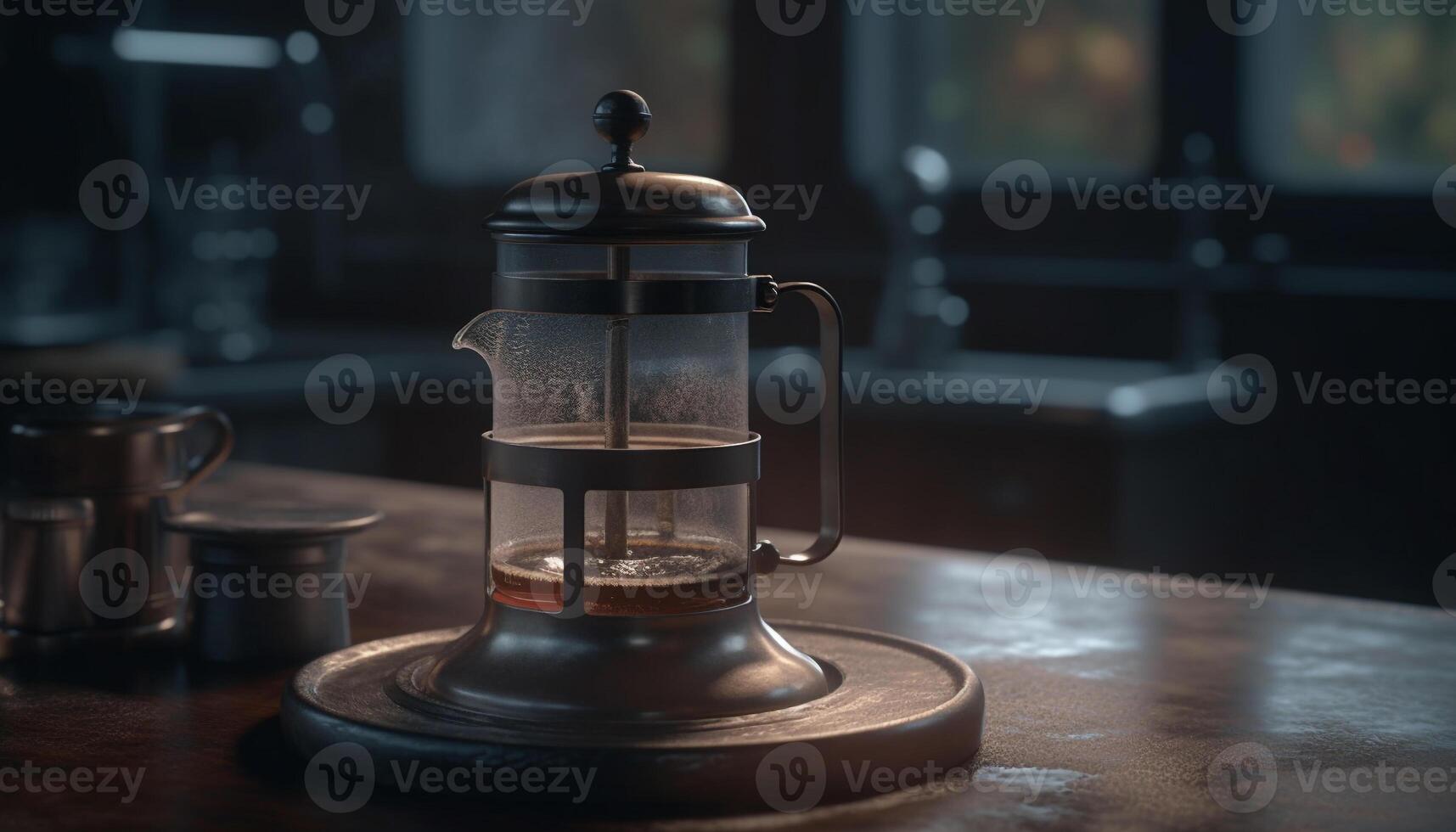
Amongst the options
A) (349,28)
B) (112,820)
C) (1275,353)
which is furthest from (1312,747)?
(349,28)

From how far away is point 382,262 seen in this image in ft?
17.1

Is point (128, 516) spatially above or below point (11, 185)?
below

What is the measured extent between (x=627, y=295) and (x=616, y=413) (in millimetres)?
71

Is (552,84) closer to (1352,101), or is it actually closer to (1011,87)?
(1011,87)

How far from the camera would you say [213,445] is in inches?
49.3

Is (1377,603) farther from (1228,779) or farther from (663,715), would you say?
(663,715)

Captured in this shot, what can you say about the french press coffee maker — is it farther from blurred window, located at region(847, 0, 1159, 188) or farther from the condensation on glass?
blurred window, located at region(847, 0, 1159, 188)

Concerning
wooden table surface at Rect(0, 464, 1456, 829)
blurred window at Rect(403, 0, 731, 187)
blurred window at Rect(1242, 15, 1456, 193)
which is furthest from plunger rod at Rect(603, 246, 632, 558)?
blurred window at Rect(403, 0, 731, 187)

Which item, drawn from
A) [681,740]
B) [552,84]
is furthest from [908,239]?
[681,740]

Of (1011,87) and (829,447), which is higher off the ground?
(1011,87)

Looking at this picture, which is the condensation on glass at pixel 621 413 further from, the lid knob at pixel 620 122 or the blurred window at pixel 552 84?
the blurred window at pixel 552 84

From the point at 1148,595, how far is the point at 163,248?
15.0 feet

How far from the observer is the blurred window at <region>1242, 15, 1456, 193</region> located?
3.34 meters

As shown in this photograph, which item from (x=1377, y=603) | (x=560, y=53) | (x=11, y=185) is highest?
(x=560, y=53)
